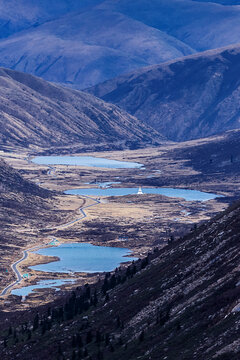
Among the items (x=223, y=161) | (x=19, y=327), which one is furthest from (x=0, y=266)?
(x=223, y=161)

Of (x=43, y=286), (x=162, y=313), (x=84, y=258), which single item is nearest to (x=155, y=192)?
(x=84, y=258)

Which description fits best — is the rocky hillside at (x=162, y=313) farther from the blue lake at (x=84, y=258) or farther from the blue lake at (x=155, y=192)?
the blue lake at (x=155, y=192)

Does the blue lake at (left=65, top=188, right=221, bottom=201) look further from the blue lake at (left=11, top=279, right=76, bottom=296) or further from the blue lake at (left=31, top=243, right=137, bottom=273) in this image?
the blue lake at (left=11, top=279, right=76, bottom=296)

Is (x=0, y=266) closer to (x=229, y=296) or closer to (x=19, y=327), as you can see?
(x=19, y=327)

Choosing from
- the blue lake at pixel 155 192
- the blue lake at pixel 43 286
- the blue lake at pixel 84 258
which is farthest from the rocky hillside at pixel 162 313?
the blue lake at pixel 155 192

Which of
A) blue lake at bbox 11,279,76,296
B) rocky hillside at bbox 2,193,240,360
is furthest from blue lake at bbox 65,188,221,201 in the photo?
rocky hillside at bbox 2,193,240,360

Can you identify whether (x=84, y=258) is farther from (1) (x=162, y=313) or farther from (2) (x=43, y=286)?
(1) (x=162, y=313)
